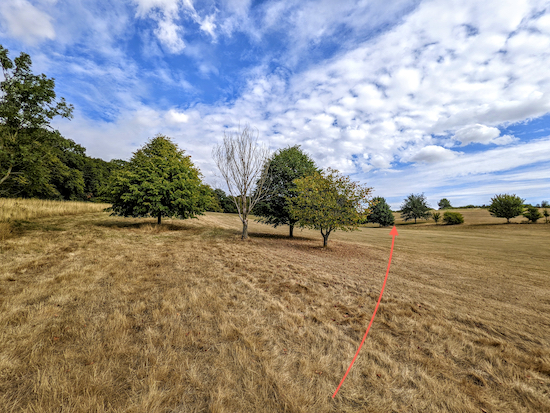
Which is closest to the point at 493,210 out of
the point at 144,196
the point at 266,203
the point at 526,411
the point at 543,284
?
the point at 543,284

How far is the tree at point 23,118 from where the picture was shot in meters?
9.84

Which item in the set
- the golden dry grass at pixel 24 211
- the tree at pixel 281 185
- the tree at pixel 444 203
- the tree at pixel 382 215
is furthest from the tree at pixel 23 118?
the tree at pixel 444 203

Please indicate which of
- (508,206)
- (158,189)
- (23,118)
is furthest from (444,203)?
(23,118)

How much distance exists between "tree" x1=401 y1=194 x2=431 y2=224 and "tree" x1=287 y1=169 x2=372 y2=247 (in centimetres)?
6011

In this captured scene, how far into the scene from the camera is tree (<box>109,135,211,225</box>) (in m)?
14.6

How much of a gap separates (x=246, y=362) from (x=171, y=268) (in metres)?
5.26

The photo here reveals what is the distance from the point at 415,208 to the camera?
205 feet

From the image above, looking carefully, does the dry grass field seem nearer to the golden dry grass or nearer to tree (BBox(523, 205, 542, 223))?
the golden dry grass

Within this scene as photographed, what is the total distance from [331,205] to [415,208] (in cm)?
6201

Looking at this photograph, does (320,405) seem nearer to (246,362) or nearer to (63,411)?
(246,362)

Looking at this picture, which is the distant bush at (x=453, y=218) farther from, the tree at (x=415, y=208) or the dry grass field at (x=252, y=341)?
the dry grass field at (x=252, y=341)

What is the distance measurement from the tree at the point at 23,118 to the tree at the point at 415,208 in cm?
7450

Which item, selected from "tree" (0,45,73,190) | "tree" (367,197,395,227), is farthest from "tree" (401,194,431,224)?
"tree" (0,45,73,190)

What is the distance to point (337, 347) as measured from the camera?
357cm
